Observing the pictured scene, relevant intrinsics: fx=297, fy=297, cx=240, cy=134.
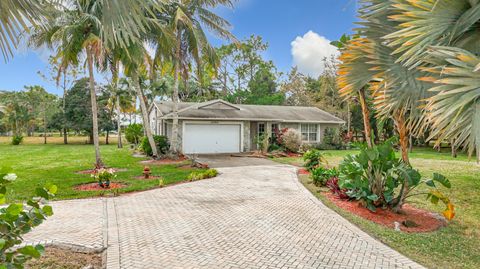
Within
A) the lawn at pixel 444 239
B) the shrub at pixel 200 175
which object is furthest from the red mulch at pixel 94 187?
the lawn at pixel 444 239

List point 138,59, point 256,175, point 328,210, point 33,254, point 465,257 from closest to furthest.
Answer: point 33,254
point 465,257
point 328,210
point 256,175
point 138,59

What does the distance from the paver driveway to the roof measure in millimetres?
11078

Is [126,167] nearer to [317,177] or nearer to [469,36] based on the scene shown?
[317,177]

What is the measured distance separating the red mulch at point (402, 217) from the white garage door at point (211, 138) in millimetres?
13007

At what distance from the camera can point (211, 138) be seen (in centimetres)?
1998

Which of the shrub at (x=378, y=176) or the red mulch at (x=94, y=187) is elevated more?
the shrub at (x=378, y=176)

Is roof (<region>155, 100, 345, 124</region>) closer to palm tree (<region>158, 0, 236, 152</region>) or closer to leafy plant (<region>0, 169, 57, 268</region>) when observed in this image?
palm tree (<region>158, 0, 236, 152</region>)

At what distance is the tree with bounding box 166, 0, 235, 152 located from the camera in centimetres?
1492

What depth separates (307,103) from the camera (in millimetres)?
37375

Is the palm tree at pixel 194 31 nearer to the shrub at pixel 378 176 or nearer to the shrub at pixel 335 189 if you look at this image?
the shrub at pixel 335 189

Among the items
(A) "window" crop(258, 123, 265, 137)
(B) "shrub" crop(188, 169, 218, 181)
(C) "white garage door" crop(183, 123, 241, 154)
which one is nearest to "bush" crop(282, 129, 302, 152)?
(A) "window" crop(258, 123, 265, 137)

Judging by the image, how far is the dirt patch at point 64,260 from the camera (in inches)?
165

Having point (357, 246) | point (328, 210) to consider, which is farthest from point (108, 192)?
point (357, 246)

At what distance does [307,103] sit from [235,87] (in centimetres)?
972
